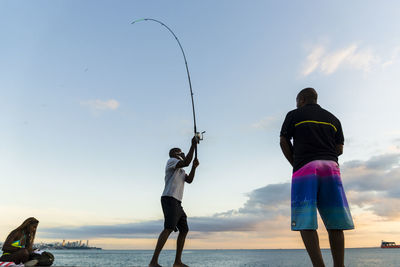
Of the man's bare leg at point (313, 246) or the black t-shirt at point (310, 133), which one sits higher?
the black t-shirt at point (310, 133)

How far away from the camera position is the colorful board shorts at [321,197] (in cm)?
303

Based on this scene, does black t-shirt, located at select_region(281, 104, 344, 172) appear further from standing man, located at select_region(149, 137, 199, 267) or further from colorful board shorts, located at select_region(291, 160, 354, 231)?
standing man, located at select_region(149, 137, 199, 267)

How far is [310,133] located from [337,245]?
1.16 meters

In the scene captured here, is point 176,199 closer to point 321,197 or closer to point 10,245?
point 321,197

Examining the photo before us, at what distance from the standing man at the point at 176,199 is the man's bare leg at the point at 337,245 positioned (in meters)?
2.52

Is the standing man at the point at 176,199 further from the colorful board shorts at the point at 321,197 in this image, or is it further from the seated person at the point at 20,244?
the seated person at the point at 20,244

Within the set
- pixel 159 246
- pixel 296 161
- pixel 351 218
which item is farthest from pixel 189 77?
pixel 351 218

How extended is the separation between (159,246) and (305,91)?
10.4 ft

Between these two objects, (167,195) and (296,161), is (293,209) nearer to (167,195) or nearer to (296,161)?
(296,161)

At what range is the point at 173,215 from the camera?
4.95m

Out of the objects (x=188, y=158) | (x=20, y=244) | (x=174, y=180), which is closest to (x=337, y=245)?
(x=188, y=158)

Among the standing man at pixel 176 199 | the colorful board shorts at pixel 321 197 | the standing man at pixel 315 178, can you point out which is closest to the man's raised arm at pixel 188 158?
the standing man at pixel 176 199

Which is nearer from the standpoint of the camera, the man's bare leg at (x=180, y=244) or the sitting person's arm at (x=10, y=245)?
the man's bare leg at (x=180, y=244)

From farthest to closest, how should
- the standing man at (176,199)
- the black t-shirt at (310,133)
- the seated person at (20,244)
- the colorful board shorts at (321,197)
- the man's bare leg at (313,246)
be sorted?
1. the seated person at (20,244)
2. the standing man at (176,199)
3. the black t-shirt at (310,133)
4. the colorful board shorts at (321,197)
5. the man's bare leg at (313,246)
